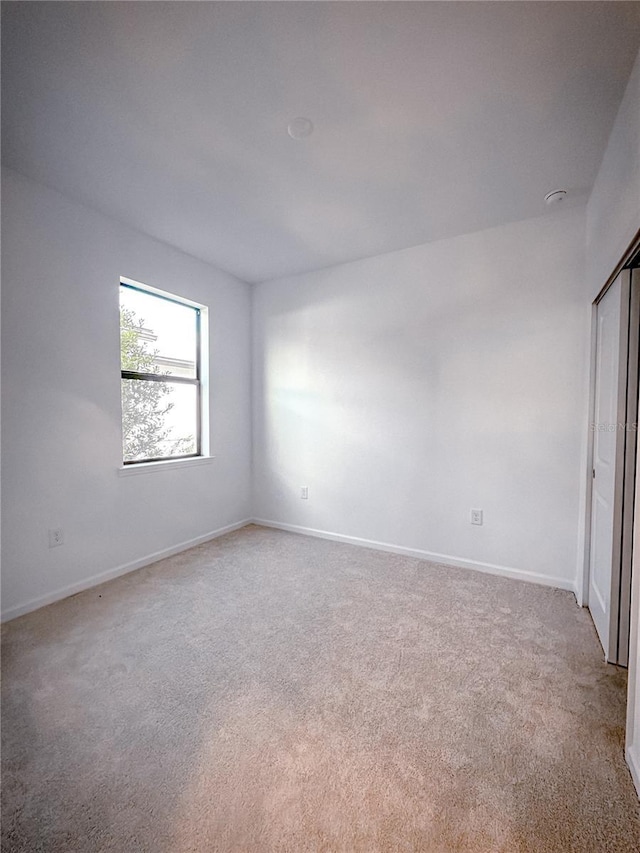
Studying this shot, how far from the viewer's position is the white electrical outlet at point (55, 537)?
236 centimetres

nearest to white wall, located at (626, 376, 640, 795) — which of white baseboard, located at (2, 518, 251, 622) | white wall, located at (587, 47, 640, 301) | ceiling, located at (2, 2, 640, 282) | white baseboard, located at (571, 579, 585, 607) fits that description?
white wall, located at (587, 47, 640, 301)

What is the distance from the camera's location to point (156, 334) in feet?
10.3

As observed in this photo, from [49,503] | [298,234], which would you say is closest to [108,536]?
[49,503]

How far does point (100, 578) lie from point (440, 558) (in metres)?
2.60

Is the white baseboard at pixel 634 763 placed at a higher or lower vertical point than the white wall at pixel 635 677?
lower

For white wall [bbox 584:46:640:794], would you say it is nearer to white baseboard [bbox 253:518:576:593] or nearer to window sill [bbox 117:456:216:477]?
white baseboard [bbox 253:518:576:593]

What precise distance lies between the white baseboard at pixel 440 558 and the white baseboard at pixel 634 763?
1.40 metres

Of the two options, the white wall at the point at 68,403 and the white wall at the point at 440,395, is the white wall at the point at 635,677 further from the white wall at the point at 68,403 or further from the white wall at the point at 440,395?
the white wall at the point at 68,403

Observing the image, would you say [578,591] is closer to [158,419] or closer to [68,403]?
[158,419]

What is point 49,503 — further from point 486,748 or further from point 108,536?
point 486,748

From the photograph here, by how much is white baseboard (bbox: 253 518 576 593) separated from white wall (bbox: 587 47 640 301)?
1926 millimetres

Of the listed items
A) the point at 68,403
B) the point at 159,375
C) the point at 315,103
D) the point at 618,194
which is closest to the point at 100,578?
the point at 68,403

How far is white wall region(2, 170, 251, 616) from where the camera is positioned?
2176mm

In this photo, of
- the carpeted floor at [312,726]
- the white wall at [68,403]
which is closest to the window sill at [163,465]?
the white wall at [68,403]
